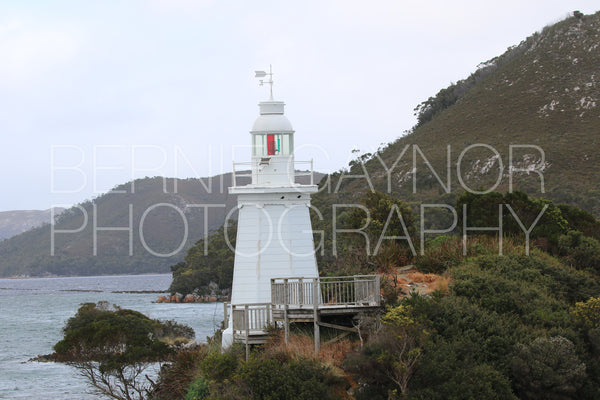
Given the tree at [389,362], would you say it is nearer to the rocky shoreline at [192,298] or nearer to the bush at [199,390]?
the bush at [199,390]

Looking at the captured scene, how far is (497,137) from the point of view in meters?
68.7

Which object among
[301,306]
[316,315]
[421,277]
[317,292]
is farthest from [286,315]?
[421,277]

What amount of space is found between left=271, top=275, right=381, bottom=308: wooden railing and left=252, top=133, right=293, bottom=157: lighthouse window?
3.50 metres

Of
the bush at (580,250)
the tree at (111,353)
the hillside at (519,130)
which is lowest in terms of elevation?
the tree at (111,353)

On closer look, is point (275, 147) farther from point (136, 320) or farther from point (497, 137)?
point (497, 137)

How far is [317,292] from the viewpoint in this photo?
1694 cm

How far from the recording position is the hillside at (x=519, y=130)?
187 feet

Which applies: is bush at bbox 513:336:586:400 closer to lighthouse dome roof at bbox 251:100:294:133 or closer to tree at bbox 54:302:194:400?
lighthouse dome roof at bbox 251:100:294:133

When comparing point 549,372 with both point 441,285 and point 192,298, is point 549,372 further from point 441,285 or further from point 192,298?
point 192,298

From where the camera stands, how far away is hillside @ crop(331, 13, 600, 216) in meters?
57.1

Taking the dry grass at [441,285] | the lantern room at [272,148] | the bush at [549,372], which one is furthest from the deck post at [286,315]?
the bush at [549,372]

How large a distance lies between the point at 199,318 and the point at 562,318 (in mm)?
46743

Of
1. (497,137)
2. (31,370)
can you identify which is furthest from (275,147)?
(497,137)

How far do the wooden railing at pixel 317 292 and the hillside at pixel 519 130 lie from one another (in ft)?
105
